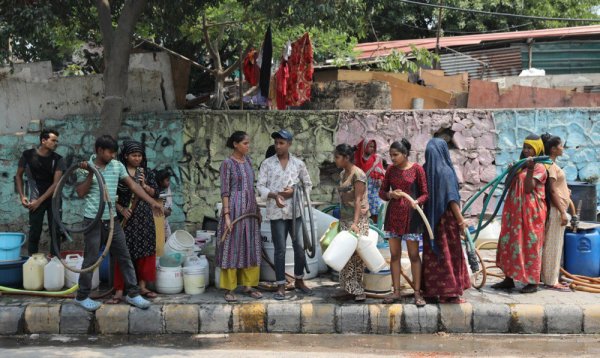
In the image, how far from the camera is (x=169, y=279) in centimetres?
672

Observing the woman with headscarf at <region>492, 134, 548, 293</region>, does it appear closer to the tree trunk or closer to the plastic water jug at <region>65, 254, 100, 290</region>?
the plastic water jug at <region>65, 254, 100, 290</region>

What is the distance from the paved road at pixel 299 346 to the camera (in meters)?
5.49

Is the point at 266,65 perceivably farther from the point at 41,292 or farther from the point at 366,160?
the point at 41,292

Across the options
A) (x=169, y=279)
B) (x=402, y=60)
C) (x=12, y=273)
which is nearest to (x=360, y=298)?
(x=169, y=279)

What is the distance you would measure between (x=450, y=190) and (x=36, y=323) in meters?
4.12

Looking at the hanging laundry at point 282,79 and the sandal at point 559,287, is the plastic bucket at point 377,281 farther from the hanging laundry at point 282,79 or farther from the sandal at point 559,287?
the hanging laundry at point 282,79

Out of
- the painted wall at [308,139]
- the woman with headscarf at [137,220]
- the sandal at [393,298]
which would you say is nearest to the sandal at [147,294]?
the woman with headscarf at [137,220]

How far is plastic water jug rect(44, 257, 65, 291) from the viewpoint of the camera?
669 centimetres

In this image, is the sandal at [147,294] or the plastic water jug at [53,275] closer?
the sandal at [147,294]

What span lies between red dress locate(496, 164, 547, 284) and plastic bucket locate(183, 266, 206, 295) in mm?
3176

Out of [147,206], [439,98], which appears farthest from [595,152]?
[147,206]

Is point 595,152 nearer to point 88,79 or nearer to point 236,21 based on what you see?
point 236,21

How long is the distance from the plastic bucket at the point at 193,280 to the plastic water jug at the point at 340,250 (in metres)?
1.38

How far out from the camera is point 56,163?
7.64 meters
